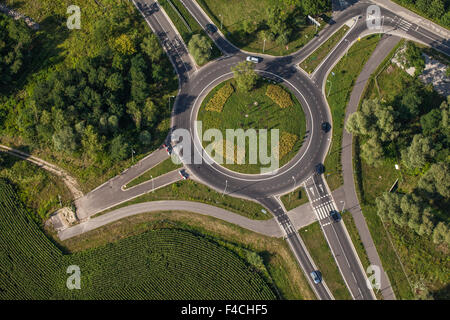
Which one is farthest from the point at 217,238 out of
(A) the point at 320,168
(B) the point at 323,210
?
(A) the point at 320,168

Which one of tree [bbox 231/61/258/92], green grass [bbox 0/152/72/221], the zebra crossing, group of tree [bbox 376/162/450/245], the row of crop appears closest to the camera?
group of tree [bbox 376/162/450/245]

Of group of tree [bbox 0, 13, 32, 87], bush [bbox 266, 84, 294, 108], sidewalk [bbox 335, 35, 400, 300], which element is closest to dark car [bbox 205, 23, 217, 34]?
bush [bbox 266, 84, 294, 108]

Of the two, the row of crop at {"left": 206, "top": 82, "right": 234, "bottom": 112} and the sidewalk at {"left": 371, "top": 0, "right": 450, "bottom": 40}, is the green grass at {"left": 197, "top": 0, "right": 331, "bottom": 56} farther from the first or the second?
the sidewalk at {"left": 371, "top": 0, "right": 450, "bottom": 40}

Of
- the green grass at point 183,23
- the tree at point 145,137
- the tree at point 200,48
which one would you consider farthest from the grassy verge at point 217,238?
the green grass at point 183,23

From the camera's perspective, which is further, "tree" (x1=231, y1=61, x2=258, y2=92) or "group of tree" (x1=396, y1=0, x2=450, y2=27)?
"group of tree" (x1=396, y1=0, x2=450, y2=27)

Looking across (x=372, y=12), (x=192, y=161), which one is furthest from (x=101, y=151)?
(x=372, y=12)

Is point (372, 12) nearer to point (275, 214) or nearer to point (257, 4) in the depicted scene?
point (257, 4)

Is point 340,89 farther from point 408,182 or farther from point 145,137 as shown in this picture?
point 145,137

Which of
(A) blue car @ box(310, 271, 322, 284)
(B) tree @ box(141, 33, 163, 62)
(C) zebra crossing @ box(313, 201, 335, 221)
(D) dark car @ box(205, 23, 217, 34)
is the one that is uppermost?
(D) dark car @ box(205, 23, 217, 34)
